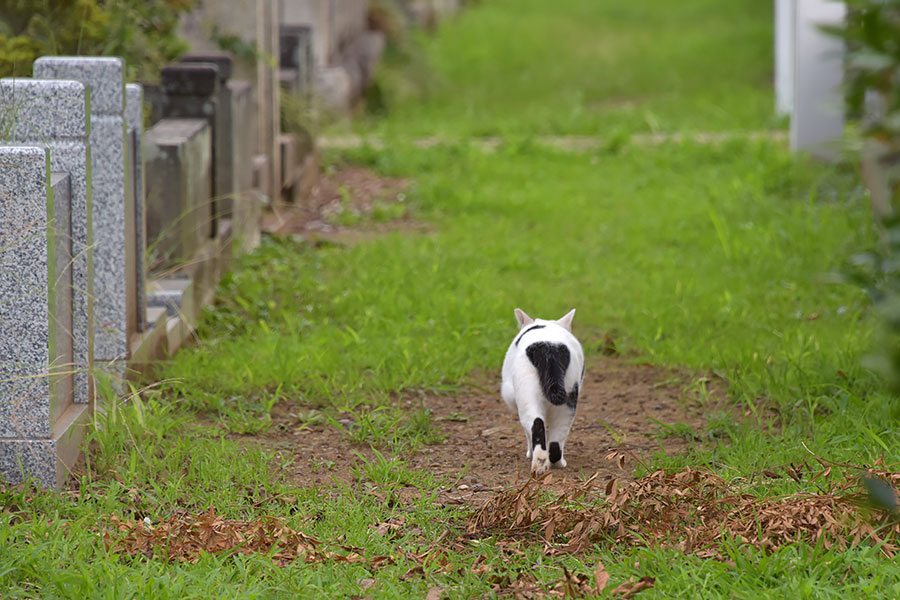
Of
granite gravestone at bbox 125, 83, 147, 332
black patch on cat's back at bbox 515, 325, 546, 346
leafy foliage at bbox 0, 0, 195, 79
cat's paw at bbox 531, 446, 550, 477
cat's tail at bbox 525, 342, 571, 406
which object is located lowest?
cat's paw at bbox 531, 446, 550, 477

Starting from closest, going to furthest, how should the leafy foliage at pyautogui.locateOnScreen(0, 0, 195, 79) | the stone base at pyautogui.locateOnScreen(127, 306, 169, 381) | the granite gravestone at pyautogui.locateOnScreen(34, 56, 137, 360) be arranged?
the granite gravestone at pyautogui.locateOnScreen(34, 56, 137, 360), the stone base at pyautogui.locateOnScreen(127, 306, 169, 381), the leafy foliage at pyautogui.locateOnScreen(0, 0, 195, 79)

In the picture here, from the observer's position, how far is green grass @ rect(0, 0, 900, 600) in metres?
3.62

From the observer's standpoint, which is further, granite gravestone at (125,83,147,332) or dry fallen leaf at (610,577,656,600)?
granite gravestone at (125,83,147,332)

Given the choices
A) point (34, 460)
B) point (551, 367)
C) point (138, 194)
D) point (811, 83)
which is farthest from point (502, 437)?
point (811, 83)

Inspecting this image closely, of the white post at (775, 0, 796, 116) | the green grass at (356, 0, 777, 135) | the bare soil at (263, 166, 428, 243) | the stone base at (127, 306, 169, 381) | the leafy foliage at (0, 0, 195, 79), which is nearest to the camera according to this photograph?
the stone base at (127, 306, 169, 381)

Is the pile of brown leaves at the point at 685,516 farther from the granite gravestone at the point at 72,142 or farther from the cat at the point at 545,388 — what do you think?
the granite gravestone at the point at 72,142

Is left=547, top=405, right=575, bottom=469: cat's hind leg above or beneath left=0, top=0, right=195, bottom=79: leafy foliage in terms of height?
beneath

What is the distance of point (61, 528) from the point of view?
3840 mm

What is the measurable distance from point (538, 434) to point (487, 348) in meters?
1.72

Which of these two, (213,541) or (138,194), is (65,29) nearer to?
(138,194)

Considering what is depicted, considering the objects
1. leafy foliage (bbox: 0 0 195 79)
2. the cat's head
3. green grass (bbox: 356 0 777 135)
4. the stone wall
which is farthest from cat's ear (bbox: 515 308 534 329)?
green grass (bbox: 356 0 777 135)

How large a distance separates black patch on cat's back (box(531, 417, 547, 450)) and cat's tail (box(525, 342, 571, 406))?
0.10 meters

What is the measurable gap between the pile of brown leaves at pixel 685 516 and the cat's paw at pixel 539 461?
0.66ft

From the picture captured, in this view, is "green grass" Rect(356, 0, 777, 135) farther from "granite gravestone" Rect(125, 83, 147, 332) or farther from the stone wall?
"granite gravestone" Rect(125, 83, 147, 332)
